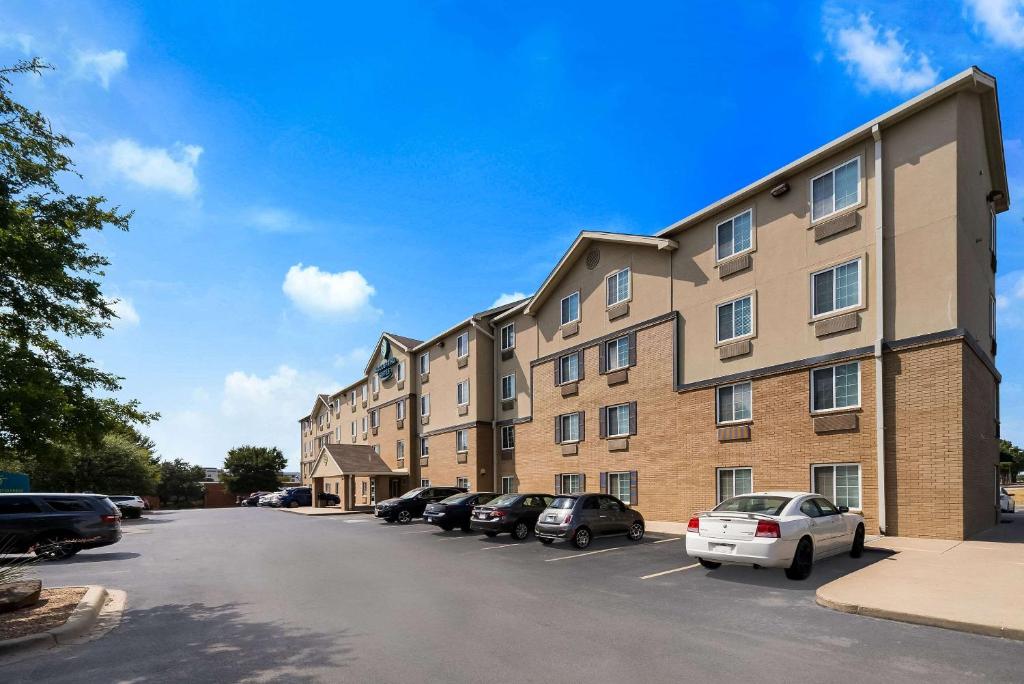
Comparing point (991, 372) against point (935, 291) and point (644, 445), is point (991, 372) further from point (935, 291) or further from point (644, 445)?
point (644, 445)

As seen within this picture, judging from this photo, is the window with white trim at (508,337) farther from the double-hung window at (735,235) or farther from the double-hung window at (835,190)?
the double-hung window at (835,190)

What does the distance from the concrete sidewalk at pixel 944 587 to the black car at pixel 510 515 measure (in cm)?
965

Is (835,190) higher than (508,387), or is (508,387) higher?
(835,190)

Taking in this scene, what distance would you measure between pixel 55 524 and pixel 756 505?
17.9 m

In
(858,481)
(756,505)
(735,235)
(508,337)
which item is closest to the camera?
(756,505)

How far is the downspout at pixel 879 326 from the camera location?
15180 millimetres

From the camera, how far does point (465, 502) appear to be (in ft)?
73.5

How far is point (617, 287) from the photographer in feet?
82.9

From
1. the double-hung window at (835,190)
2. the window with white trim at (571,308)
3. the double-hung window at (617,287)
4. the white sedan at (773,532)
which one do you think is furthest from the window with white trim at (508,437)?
the white sedan at (773,532)

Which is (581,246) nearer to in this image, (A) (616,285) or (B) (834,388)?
(A) (616,285)

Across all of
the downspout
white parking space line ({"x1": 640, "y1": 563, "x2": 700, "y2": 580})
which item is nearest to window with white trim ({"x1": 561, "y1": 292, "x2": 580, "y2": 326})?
the downspout

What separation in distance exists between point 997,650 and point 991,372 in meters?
15.1

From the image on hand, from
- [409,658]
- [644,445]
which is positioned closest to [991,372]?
[644,445]

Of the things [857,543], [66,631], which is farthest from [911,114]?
[66,631]
